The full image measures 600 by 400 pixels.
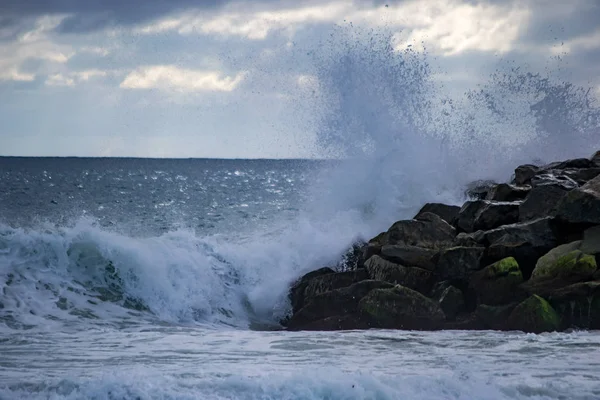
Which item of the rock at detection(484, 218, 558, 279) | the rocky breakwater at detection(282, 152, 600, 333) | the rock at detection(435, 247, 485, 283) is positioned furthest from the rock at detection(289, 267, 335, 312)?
the rock at detection(484, 218, 558, 279)

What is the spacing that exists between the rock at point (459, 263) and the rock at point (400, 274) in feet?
0.69

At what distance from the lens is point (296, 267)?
14523 mm

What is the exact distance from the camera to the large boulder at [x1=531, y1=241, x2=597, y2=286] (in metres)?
10.0

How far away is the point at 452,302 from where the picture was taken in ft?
34.1

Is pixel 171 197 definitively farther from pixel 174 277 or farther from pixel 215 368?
pixel 215 368

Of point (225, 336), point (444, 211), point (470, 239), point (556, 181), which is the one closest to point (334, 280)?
point (470, 239)

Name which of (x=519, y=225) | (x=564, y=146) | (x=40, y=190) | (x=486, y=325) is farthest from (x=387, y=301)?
(x=40, y=190)

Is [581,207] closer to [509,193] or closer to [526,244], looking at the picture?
[526,244]

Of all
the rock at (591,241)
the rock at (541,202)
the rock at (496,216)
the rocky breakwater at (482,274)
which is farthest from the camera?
the rock at (496,216)

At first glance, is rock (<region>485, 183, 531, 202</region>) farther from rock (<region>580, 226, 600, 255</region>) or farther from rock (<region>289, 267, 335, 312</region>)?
rock (<region>289, 267, 335, 312</region>)

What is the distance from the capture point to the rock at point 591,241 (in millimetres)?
10305

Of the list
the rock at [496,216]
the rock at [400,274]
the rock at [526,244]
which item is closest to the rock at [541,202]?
the rock at [496,216]

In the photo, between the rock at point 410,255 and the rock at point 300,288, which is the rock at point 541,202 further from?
the rock at point 300,288

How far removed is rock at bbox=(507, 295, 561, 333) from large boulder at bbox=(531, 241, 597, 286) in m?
0.58
